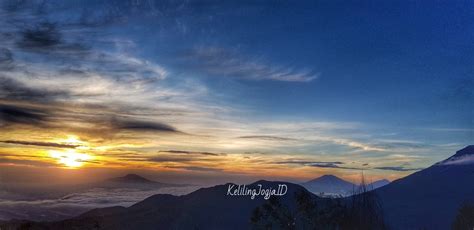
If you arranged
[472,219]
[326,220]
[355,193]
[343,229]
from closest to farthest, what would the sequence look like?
[355,193] < [343,229] < [326,220] < [472,219]

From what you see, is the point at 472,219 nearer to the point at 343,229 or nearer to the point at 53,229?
the point at 343,229

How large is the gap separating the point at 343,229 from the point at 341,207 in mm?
7861

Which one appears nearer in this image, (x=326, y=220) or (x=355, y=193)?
(x=355, y=193)

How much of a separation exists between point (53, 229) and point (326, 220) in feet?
299

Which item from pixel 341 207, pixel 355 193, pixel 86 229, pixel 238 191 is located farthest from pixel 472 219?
pixel 86 229

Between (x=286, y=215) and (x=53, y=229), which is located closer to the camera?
(x=286, y=215)

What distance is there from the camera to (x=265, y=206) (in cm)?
9125

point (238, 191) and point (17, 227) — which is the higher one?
point (238, 191)

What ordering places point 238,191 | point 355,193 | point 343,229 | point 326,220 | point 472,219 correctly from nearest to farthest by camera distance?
point 238,191
point 355,193
point 343,229
point 326,220
point 472,219

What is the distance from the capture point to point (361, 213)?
83125 mm

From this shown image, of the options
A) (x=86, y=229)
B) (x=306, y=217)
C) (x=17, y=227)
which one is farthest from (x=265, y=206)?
(x=17, y=227)

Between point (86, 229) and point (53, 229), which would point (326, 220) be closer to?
point (86, 229)

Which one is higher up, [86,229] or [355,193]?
[355,193]

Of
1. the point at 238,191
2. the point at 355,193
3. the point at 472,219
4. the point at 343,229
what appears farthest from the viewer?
the point at 472,219
